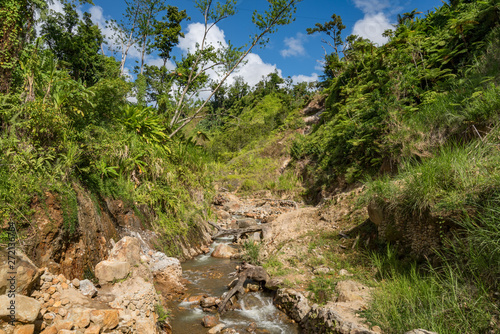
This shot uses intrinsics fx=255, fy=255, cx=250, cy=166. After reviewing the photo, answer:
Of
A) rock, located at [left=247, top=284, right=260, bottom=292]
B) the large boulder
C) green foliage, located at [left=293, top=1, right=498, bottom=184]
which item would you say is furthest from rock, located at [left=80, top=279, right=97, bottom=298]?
green foliage, located at [left=293, top=1, right=498, bottom=184]

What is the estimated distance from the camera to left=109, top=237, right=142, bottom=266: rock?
4.78 meters

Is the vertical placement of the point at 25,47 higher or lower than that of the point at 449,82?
higher

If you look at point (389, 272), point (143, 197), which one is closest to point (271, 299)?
point (389, 272)

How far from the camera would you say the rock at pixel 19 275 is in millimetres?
2660

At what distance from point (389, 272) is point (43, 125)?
673cm

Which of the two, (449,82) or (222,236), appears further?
(222,236)

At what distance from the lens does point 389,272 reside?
4.62 metres

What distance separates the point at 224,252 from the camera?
28.7ft

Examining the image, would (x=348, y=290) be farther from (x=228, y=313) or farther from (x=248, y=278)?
(x=248, y=278)

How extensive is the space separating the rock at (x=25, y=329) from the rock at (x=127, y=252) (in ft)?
7.31

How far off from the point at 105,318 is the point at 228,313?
2705 millimetres

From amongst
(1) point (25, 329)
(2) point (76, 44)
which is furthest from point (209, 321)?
(2) point (76, 44)

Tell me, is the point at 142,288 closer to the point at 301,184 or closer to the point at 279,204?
the point at 279,204

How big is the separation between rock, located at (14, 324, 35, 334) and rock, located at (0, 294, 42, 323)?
0.17 feet
